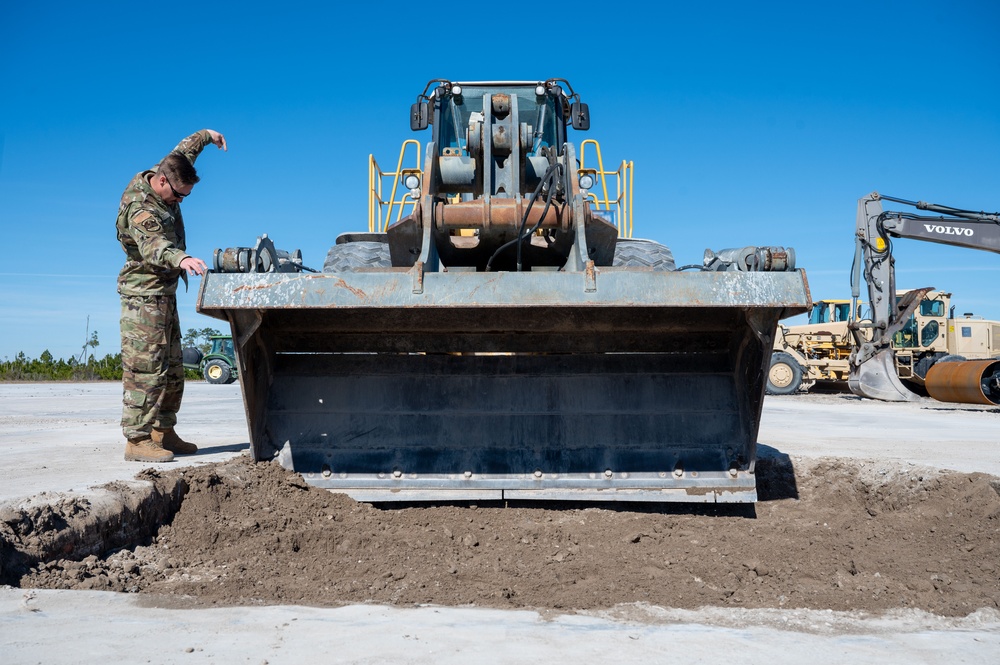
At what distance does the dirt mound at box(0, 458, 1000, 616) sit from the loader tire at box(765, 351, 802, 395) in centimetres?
1262

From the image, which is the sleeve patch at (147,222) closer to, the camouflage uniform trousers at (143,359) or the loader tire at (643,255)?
the camouflage uniform trousers at (143,359)

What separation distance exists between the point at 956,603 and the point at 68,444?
209 inches

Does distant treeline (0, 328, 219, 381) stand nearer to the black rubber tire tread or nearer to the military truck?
the black rubber tire tread

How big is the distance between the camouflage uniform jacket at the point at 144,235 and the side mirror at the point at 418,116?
5.92 ft

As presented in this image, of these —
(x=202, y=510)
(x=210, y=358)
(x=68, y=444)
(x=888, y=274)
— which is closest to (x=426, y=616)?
(x=202, y=510)

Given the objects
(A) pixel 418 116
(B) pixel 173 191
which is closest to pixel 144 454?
(B) pixel 173 191

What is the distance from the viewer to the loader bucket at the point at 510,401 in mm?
3760

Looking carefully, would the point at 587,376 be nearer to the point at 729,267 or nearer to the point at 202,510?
the point at 729,267

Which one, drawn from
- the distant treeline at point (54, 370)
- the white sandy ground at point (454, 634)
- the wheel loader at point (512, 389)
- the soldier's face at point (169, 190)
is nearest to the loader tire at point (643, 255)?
the wheel loader at point (512, 389)

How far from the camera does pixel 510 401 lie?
4055 mm

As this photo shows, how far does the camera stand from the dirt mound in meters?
2.51

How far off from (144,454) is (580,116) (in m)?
Result: 3.90

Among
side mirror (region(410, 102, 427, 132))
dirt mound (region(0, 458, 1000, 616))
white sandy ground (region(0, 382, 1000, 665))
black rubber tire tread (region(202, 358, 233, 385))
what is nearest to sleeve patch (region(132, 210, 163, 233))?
dirt mound (region(0, 458, 1000, 616))

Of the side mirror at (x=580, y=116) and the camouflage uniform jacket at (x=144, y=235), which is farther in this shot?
the side mirror at (x=580, y=116)
